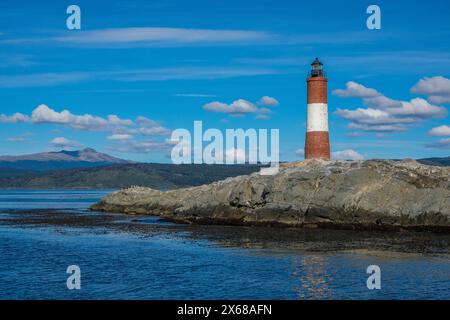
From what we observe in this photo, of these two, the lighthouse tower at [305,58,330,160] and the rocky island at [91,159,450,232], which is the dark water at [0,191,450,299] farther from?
the lighthouse tower at [305,58,330,160]

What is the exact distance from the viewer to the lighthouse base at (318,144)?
6519 centimetres

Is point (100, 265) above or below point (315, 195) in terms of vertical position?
below

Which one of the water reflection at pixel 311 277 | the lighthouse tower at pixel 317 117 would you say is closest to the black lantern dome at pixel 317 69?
the lighthouse tower at pixel 317 117

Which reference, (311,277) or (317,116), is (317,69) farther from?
(311,277)

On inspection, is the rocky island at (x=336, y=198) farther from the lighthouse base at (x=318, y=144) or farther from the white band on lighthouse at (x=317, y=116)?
the white band on lighthouse at (x=317, y=116)

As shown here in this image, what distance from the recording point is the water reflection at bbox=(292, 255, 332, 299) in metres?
25.5

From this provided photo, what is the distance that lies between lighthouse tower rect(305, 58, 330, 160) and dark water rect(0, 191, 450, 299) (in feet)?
59.0

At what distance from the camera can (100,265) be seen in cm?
3338

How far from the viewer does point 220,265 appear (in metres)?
32.4

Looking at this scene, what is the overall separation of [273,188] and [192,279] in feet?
92.1

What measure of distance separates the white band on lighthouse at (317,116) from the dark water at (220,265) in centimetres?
1863

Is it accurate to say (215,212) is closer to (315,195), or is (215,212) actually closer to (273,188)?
(273,188)

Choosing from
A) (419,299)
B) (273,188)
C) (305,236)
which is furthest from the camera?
(273,188)
